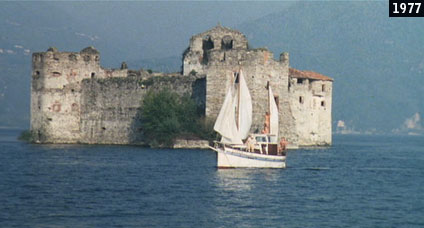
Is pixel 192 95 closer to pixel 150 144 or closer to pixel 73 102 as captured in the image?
pixel 150 144

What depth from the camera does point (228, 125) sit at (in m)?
52.6

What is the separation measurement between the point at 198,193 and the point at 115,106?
37.4m

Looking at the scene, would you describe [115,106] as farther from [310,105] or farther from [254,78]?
[310,105]

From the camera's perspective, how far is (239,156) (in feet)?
167

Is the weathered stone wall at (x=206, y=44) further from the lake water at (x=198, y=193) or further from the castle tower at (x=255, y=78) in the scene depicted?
the lake water at (x=198, y=193)

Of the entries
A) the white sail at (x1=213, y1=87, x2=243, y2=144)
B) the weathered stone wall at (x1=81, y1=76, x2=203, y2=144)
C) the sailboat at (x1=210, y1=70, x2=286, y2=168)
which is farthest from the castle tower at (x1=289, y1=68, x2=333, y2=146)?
the white sail at (x1=213, y1=87, x2=243, y2=144)

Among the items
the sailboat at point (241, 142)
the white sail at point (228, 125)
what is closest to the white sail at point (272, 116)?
the sailboat at point (241, 142)

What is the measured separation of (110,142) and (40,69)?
783 centimetres

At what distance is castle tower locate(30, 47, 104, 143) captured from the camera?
7450cm

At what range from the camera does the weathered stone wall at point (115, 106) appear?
74188mm

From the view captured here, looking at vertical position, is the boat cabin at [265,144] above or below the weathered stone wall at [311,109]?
below

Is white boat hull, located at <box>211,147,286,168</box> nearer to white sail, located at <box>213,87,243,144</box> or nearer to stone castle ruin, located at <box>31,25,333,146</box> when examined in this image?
white sail, located at <box>213,87,243,144</box>

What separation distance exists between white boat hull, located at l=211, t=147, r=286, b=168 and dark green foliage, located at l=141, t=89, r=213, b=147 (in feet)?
56.1

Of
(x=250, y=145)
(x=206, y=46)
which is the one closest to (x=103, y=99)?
(x=206, y=46)
